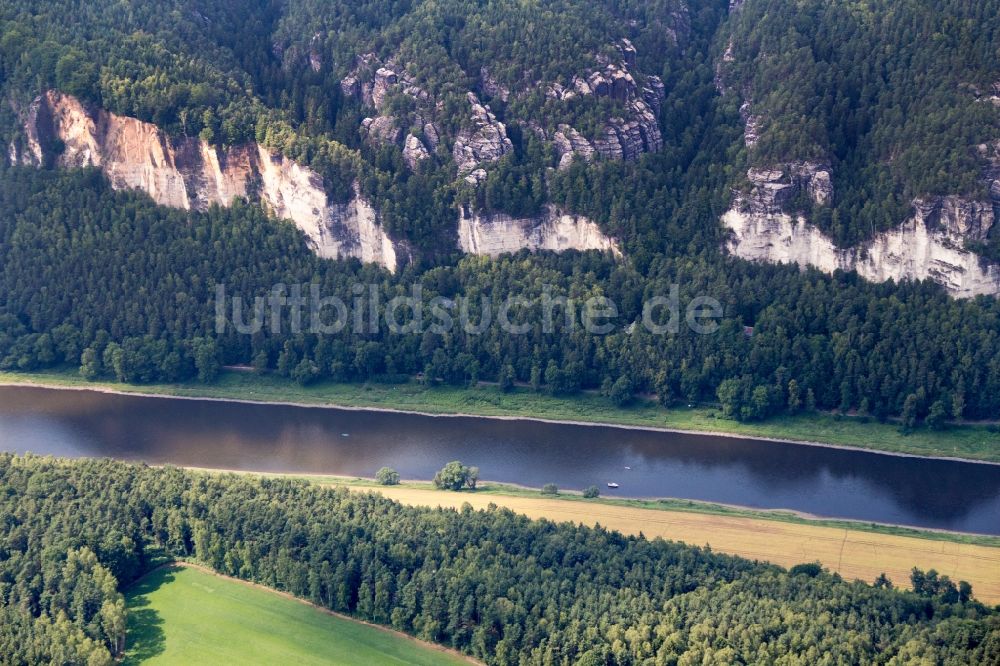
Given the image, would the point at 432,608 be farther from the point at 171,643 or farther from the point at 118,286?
the point at 118,286

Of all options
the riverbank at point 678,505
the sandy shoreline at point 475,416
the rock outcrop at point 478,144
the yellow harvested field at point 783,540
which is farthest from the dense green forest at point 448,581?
the rock outcrop at point 478,144

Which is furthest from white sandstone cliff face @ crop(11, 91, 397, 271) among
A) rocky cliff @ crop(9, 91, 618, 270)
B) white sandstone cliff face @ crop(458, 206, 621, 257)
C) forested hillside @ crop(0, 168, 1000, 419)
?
white sandstone cliff face @ crop(458, 206, 621, 257)

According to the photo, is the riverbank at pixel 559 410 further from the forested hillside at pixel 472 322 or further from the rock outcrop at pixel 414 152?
the rock outcrop at pixel 414 152

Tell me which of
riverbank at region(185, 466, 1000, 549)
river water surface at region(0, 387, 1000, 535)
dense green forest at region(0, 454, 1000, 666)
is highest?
river water surface at region(0, 387, 1000, 535)

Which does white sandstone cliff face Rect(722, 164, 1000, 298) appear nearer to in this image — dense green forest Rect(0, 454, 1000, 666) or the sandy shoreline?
the sandy shoreline

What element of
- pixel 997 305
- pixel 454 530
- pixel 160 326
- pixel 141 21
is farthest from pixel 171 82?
pixel 997 305

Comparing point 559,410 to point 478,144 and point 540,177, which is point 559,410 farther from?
point 478,144

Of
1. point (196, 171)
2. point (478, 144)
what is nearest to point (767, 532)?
point (478, 144)
